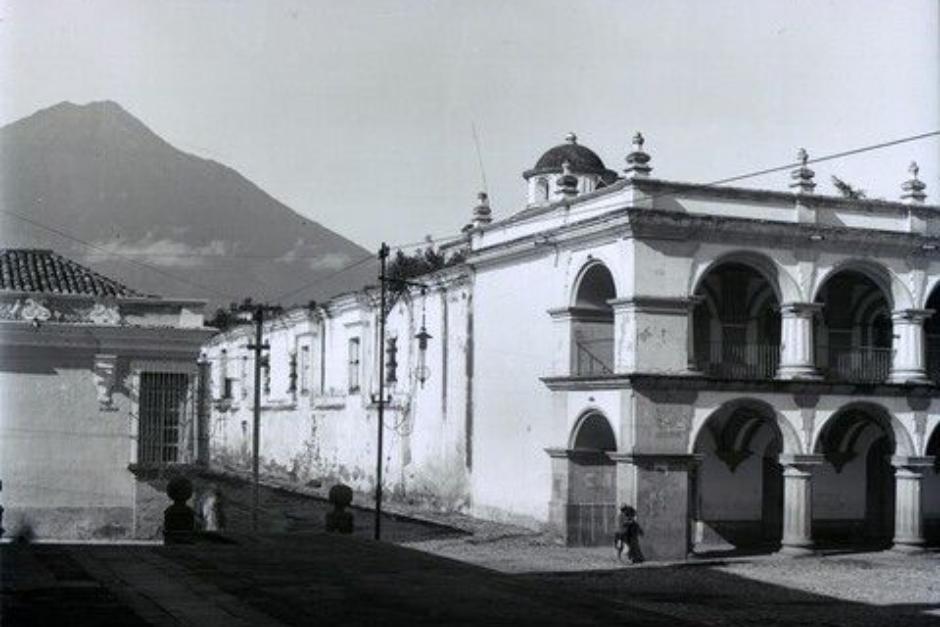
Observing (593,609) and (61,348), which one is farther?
(61,348)

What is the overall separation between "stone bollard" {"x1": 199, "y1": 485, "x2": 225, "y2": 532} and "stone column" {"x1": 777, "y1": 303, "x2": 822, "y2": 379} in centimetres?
1165

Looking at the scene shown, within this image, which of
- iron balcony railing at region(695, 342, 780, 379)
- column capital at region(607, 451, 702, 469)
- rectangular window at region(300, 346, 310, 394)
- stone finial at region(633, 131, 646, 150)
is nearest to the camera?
column capital at region(607, 451, 702, 469)

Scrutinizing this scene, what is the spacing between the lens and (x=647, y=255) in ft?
84.9

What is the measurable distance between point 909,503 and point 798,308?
471 cm

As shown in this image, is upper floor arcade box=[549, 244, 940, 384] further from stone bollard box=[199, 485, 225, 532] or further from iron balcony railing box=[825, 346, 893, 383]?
stone bollard box=[199, 485, 225, 532]

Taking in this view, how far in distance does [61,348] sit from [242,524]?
7941 mm

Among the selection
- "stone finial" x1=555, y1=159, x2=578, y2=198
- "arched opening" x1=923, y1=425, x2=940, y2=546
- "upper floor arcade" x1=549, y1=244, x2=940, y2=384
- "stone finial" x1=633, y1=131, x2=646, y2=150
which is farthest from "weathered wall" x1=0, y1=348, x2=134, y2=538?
"arched opening" x1=923, y1=425, x2=940, y2=546

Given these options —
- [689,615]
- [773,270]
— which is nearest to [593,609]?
[689,615]

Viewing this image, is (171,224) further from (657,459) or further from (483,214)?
(657,459)

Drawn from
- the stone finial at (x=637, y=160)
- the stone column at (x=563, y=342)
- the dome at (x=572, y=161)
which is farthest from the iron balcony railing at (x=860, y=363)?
the dome at (x=572, y=161)

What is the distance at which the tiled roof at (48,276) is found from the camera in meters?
28.6

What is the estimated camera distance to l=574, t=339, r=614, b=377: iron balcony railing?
28.4 meters

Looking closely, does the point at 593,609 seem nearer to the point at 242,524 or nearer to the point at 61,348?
the point at 61,348

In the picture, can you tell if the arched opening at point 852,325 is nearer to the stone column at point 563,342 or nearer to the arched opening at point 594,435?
the arched opening at point 594,435
